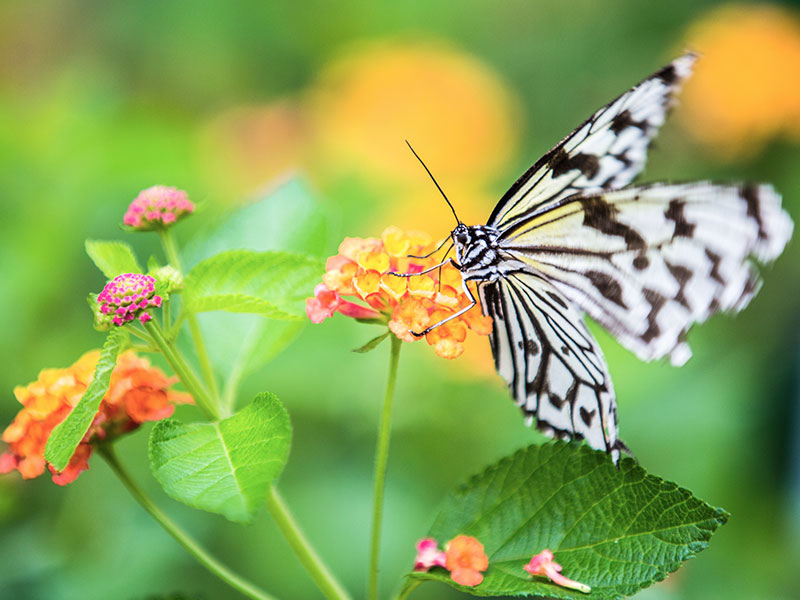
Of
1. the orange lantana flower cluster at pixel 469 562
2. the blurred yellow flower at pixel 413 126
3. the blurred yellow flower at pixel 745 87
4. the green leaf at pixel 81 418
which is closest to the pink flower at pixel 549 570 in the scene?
the orange lantana flower cluster at pixel 469 562

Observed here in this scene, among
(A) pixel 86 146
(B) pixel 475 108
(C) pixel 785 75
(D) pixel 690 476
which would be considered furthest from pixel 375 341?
(C) pixel 785 75

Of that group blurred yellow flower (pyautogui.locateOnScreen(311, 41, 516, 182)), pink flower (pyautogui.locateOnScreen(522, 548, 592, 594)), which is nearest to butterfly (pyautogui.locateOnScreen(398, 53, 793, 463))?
pink flower (pyautogui.locateOnScreen(522, 548, 592, 594))

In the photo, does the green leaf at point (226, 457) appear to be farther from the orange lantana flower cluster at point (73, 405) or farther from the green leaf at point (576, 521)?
the green leaf at point (576, 521)

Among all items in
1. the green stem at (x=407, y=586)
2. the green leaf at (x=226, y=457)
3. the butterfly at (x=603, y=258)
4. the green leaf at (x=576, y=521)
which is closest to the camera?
the green leaf at (x=226, y=457)

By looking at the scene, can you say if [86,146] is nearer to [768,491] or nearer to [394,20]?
[394,20]

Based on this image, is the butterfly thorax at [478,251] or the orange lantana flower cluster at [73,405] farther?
the butterfly thorax at [478,251]

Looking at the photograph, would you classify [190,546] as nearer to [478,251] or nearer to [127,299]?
[127,299]

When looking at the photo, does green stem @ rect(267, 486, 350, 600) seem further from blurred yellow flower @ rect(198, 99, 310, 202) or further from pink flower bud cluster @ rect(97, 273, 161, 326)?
blurred yellow flower @ rect(198, 99, 310, 202)
